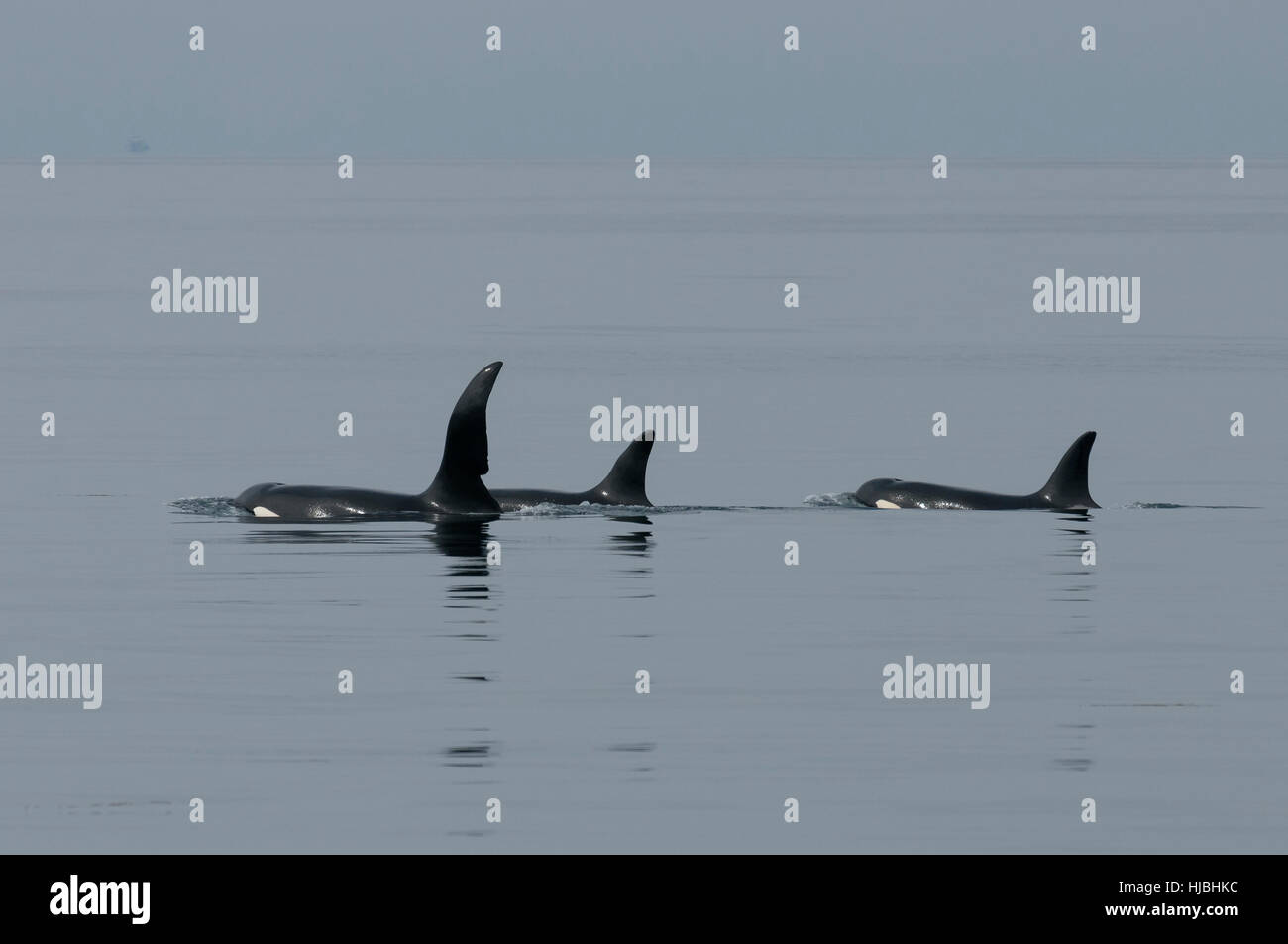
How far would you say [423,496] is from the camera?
31.7m

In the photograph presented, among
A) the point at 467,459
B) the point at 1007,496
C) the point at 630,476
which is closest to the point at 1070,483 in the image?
the point at 1007,496

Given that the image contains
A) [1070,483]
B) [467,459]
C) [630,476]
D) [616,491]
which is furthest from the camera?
[1070,483]

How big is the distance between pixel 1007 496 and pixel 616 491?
5.39 metres

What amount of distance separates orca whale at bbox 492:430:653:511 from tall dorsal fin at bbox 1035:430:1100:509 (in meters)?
5.44

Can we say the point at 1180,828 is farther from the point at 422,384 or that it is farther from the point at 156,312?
the point at 156,312

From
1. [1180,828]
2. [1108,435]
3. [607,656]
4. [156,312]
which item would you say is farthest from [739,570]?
[156,312]

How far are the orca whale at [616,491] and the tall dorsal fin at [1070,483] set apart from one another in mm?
5442

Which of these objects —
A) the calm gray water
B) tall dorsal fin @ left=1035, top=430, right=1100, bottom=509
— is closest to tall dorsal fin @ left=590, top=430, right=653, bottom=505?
the calm gray water

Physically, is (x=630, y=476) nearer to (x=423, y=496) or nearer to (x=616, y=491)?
(x=616, y=491)

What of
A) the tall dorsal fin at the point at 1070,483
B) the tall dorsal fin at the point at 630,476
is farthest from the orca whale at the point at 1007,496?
the tall dorsal fin at the point at 630,476

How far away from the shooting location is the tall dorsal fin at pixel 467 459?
30062 mm

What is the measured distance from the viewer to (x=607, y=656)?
22609 mm

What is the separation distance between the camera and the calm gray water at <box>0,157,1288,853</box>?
57.1 ft

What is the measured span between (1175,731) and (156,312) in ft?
217
